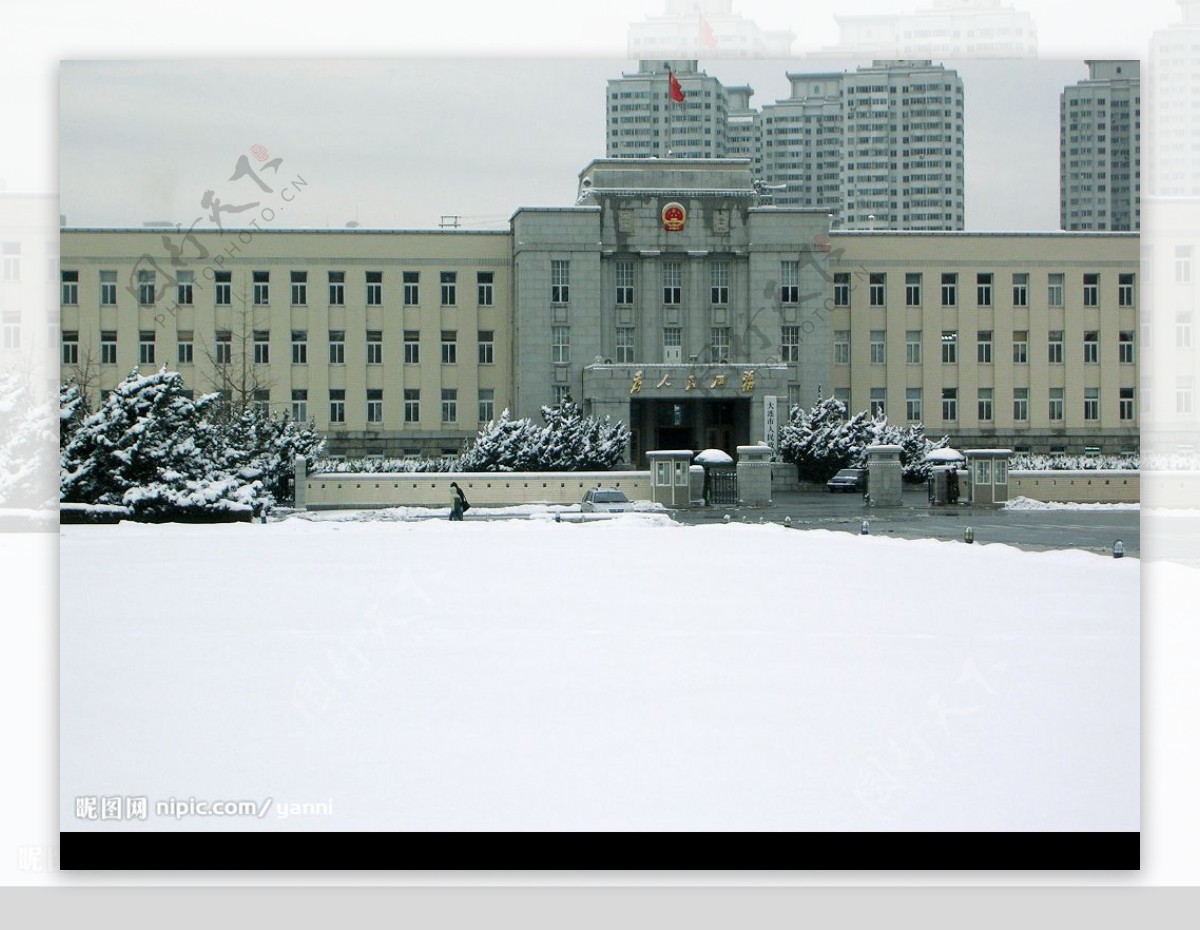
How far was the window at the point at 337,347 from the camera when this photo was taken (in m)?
52.9

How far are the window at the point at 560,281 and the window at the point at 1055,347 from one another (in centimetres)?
1797

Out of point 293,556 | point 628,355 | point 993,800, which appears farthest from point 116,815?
point 628,355

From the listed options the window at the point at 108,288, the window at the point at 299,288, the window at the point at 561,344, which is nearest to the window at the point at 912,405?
the window at the point at 561,344

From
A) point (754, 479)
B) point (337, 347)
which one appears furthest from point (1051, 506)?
point (337, 347)

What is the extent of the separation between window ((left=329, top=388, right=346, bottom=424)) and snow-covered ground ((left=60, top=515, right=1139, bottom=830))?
3601 centimetres

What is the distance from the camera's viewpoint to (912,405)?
5284 cm

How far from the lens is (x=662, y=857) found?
7.18m

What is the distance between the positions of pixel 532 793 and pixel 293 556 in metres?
11.8

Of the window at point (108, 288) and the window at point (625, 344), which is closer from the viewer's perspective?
the window at point (108, 288)

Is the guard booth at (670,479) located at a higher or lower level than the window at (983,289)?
lower

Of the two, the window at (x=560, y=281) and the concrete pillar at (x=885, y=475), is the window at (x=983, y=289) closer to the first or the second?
the window at (x=560, y=281)

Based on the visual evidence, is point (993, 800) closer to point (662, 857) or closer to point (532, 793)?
point (662, 857)

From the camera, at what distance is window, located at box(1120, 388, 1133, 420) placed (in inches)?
1631

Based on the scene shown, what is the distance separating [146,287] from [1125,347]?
33088 mm
